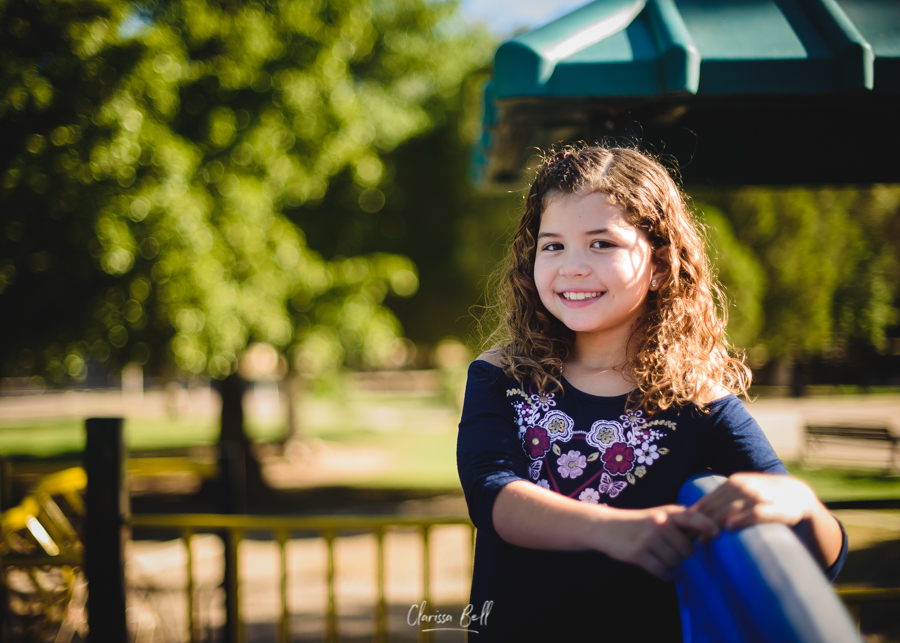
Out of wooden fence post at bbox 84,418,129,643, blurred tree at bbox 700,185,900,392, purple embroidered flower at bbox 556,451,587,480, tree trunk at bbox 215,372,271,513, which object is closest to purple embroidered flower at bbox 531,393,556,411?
purple embroidered flower at bbox 556,451,587,480

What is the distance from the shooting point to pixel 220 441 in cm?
903

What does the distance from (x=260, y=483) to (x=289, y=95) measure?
5.96 metres

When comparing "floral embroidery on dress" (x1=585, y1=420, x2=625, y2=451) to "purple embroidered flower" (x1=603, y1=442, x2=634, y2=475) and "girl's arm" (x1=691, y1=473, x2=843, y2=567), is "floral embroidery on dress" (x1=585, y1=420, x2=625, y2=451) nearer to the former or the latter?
"purple embroidered flower" (x1=603, y1=442, x2=634, y2=475)

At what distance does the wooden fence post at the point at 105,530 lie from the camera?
7.76 feet

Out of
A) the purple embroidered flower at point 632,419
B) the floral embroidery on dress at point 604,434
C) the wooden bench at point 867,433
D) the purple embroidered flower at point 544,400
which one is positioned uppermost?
the purple embroidered flower at point 544,400

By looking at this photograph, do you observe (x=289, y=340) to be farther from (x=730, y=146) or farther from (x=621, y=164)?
(x=621, y=164)

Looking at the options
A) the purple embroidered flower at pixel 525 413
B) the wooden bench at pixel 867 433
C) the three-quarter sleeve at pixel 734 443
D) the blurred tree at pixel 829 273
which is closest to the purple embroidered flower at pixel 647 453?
the three-quarter sleeve at pixel 734 443

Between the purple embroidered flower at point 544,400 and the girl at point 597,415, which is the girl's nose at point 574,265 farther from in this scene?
the purple embroidered flower at point 544,400

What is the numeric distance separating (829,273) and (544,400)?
3017 millimetres

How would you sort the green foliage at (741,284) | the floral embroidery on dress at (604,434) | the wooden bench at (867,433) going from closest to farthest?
the floral embroidery on dress at (604,434) → the wooden bench at (867,433) → the green foliage at (741,284)

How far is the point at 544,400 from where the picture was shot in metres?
1.28

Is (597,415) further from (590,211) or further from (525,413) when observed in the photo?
(590,211)

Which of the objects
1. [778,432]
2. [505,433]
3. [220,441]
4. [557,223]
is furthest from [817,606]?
[220,441]

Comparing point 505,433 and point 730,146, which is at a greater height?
point 730,146
